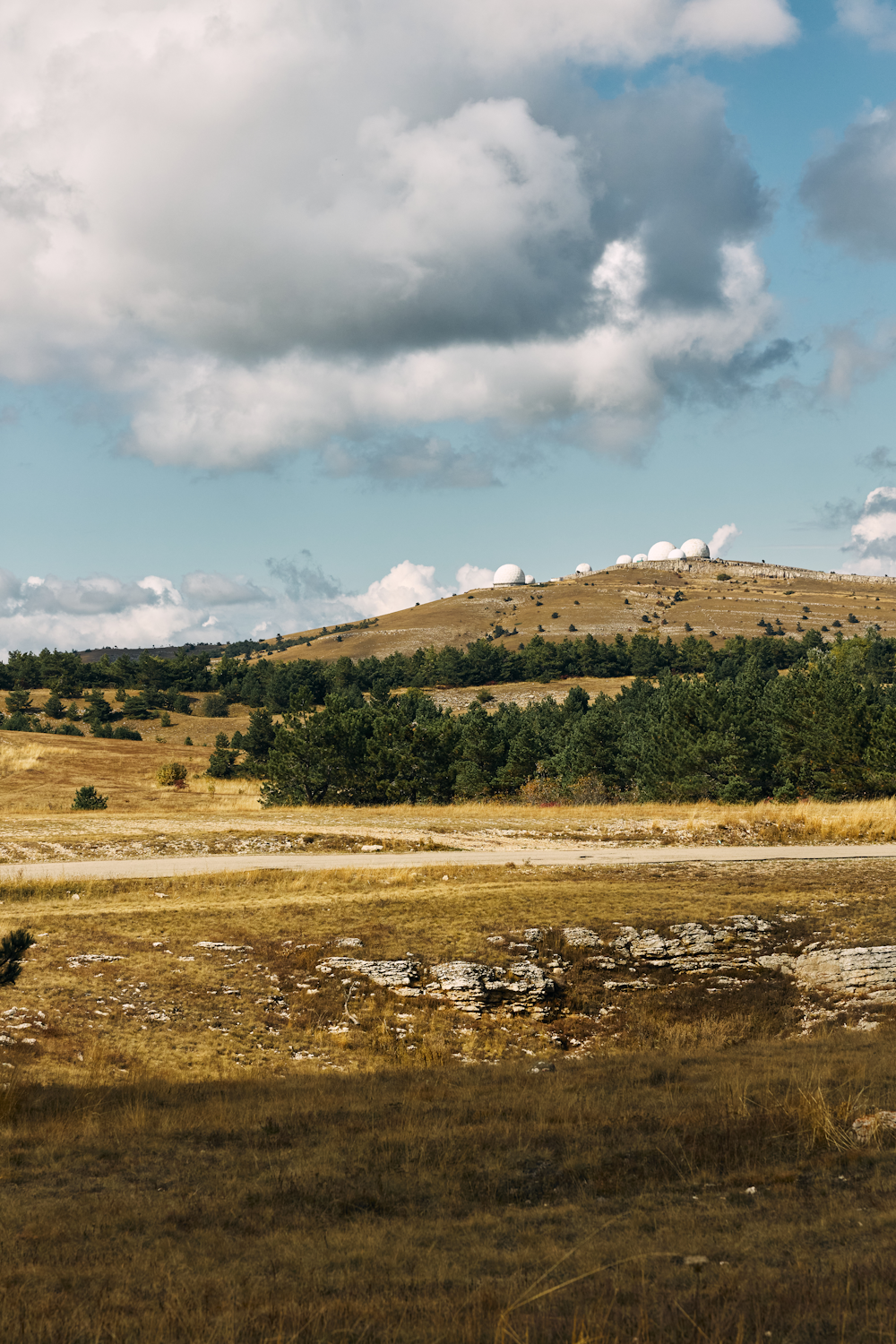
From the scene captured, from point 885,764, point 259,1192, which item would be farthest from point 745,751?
point 259,1192

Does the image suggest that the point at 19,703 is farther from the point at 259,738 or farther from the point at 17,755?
the point at 259,738

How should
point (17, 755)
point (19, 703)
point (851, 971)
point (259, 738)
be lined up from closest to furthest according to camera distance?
1. point (851, 971)
2. point (17, 755)
3. point (259, 738)
4. point (19, 703)

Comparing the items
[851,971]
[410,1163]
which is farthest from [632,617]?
[410,1163]

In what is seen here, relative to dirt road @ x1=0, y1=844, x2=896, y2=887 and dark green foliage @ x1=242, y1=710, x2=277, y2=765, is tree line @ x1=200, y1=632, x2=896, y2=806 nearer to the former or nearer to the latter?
dirt road @ x1=0, y1=844, x2=896, y2=887

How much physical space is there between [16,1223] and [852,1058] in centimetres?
942

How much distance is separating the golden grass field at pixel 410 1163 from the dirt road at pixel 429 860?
728 centimetres

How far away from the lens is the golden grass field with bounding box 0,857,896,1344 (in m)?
5.11

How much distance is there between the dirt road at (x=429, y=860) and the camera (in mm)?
24750

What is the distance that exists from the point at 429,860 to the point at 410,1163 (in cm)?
1871

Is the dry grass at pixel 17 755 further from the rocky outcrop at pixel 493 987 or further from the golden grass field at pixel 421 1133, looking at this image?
the rocky outcrop at pixel 493 987

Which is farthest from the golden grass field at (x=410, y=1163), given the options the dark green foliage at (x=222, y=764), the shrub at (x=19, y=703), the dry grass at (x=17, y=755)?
the shrub at (x=19, y=703)

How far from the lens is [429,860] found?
26.6 meters

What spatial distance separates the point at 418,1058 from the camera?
13.7 m

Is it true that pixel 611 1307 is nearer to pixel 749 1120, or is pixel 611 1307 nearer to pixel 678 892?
pixel 749 1120
